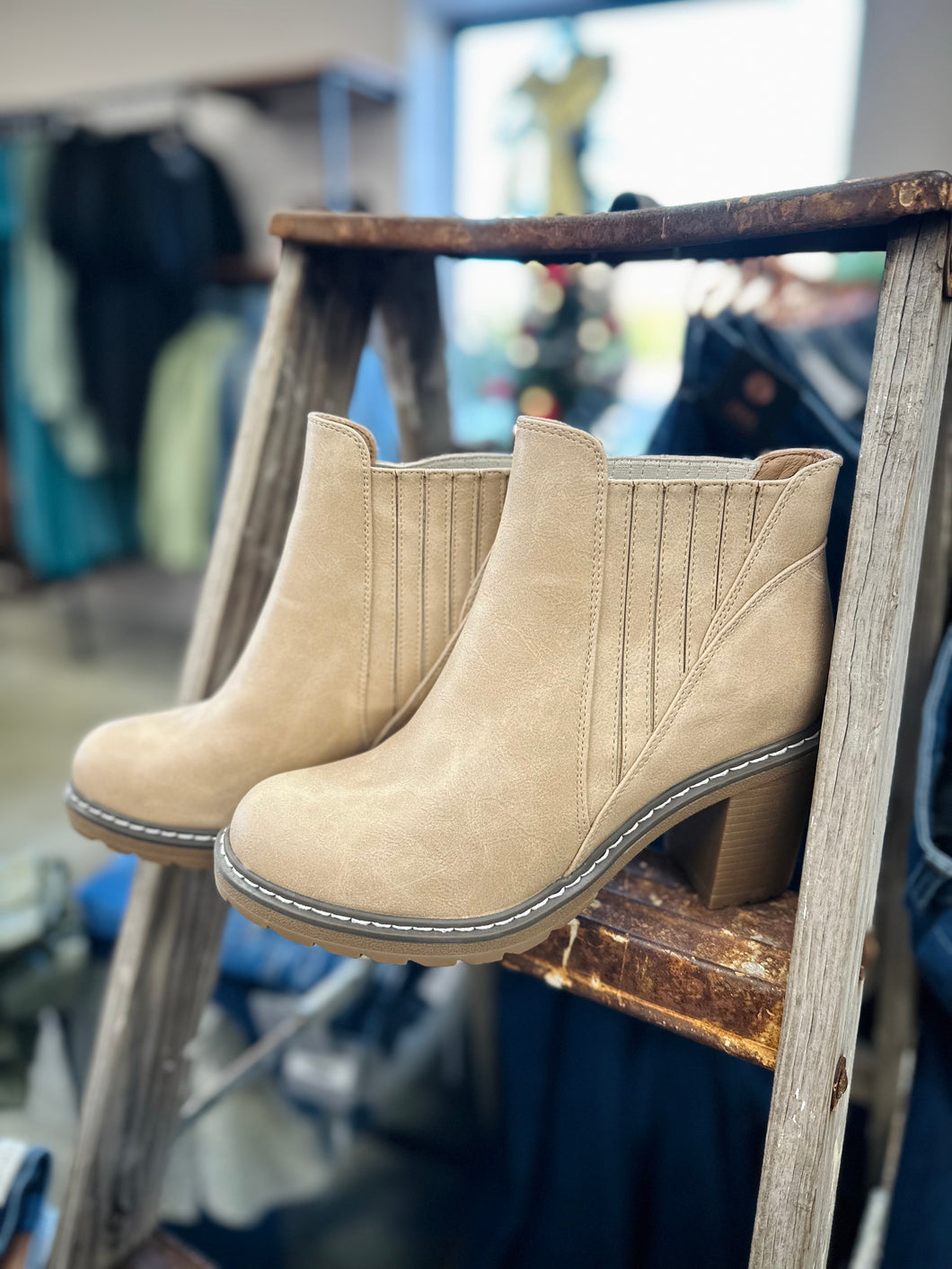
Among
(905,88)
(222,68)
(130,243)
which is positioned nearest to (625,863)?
(905,88)

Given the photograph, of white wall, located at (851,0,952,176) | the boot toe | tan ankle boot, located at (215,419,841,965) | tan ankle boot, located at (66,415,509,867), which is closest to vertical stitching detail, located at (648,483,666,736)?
tan ankle boot, located at (215,419,841,965)

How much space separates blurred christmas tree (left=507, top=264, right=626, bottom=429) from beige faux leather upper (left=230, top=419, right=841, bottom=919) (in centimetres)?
→ 125

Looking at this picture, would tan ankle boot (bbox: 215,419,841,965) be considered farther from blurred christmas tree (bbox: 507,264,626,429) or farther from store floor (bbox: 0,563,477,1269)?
blurred christmas tree (bbox: 507,264,626,429)

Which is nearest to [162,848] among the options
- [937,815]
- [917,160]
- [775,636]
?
[775,636]

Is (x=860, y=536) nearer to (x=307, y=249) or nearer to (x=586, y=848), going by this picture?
(x=586, y=848)

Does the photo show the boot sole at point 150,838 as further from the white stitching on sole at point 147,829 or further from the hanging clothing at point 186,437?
the hanging clothing at point 186,437

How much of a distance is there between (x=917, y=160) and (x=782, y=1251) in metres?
1.98

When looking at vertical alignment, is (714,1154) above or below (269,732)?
below

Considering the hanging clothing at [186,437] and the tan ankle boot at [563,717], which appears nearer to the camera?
the tan ankle boot at [563,717]

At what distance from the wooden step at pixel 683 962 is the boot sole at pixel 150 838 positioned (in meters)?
0.20

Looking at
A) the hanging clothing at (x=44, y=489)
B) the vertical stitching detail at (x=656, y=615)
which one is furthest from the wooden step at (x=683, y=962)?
the hanging clothing at (x=44, y=489)

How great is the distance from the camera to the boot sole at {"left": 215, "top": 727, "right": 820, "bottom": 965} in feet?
1.47

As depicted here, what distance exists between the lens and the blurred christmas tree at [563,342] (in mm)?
1724

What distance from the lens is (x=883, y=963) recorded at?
0.91 meters
